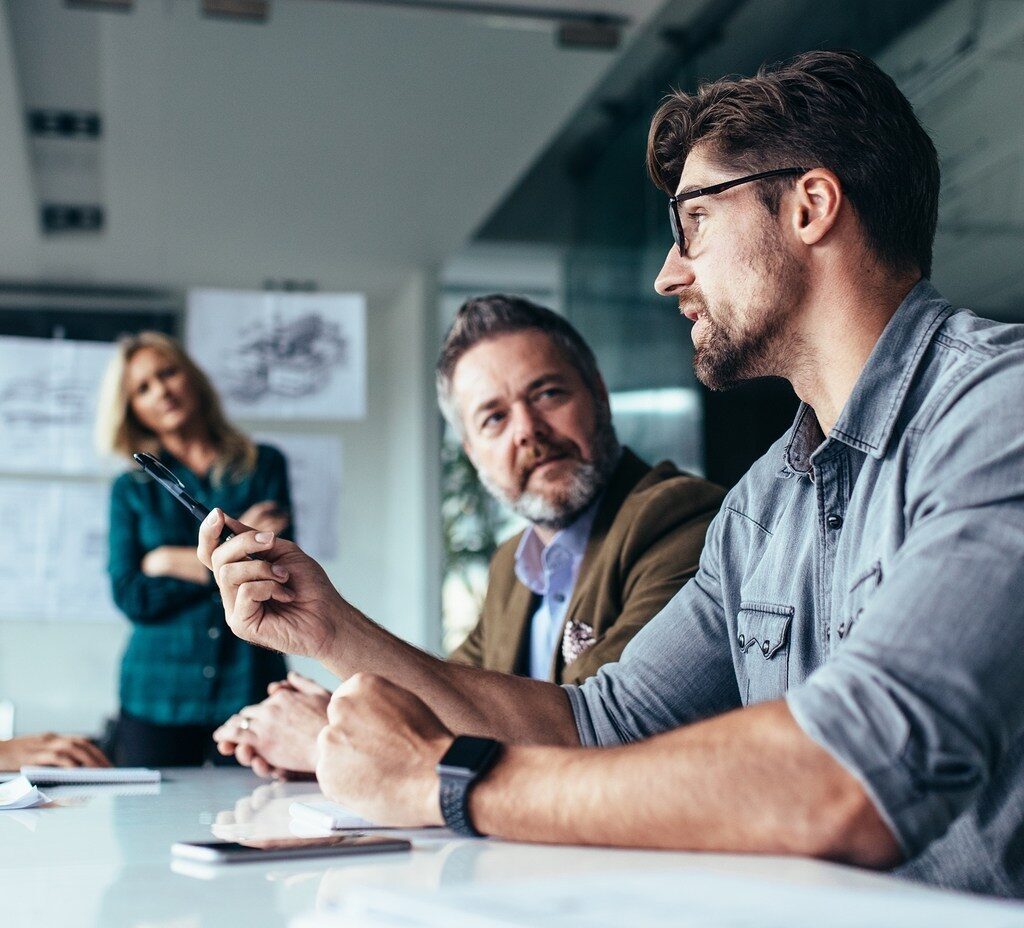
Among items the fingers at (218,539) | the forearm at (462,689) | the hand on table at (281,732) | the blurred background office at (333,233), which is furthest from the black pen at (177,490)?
the blurred background office at (333,233)

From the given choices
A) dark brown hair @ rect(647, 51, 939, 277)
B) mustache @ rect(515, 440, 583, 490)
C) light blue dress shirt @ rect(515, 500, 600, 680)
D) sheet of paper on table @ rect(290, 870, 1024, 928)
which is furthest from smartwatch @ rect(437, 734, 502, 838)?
mustache @ rect(515, 440, 583, 490)

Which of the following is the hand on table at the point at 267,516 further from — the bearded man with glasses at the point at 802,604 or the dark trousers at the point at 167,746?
the bearded man with glasses at the point at 802,604

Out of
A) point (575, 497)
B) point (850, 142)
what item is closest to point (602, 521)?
point (575, 497)

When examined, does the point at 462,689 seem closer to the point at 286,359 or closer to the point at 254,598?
the point at 254,598

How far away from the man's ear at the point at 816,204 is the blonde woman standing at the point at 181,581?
232 cm

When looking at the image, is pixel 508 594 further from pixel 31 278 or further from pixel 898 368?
pixel 31 278

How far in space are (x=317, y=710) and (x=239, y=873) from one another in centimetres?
94

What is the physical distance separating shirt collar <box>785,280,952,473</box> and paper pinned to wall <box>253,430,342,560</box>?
2.98m

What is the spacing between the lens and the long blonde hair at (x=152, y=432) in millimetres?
3598

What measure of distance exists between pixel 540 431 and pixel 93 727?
237 centimetres

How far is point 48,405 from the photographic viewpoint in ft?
13.4

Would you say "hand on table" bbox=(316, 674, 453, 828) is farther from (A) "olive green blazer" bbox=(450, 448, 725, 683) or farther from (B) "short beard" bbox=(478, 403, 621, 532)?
(B) "short beard" bbox=(478, 403, 621, 532)

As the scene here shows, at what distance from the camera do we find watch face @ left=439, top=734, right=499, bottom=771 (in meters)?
0.98

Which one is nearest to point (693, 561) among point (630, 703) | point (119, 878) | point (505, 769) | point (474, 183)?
point (630, 703)
